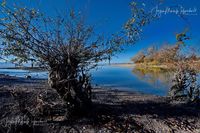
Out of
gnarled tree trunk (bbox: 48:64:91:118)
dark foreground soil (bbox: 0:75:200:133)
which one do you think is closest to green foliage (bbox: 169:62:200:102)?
dark foreground soil (bbox: 0:75:200:133)

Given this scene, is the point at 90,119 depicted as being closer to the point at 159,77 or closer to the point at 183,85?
the point at 183,85

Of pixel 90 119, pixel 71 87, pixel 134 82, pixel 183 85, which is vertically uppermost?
pixel 71 87

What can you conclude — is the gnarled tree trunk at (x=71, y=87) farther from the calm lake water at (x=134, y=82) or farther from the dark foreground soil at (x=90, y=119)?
the calm lake water at (x=134, y=82)

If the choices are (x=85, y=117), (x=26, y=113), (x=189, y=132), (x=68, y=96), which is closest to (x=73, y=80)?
(x=68, y=96)

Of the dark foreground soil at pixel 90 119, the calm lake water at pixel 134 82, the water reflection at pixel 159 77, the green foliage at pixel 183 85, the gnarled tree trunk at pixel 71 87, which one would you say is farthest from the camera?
the water reflection at pixel 159 77

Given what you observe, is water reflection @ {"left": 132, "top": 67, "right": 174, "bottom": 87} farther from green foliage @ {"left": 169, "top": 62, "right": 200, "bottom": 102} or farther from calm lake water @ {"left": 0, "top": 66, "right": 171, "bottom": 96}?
green foliage @ {"left": 169, "top": 62, "right": 200, "bottom": 102}

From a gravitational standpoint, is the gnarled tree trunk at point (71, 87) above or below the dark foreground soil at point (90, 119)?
above

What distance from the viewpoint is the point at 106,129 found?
5492 mm

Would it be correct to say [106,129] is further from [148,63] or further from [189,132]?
[148,63]

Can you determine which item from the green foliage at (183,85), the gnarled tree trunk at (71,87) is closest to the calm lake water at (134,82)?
the gnarled tree trunk at (71,87)

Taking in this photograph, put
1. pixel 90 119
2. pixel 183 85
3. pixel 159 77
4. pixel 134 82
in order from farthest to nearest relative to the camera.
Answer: pixel 159 77 → pixel 134 82 → pixel 183 85 → pixel 90 119

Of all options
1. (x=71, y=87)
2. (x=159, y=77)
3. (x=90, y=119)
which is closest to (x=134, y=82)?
(x=159, y=77)

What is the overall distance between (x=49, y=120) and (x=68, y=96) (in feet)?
2.51

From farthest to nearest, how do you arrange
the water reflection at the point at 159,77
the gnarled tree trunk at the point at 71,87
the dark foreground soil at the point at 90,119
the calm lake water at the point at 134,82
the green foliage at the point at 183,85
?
the water reflection at the point at 159,77 → the green foliage at the point at 183,85 → the calm lake water at the point at 134,82 → the gnarled tree trunk at the point at 71,87 → the dark foreground soil at the point at 90,119
